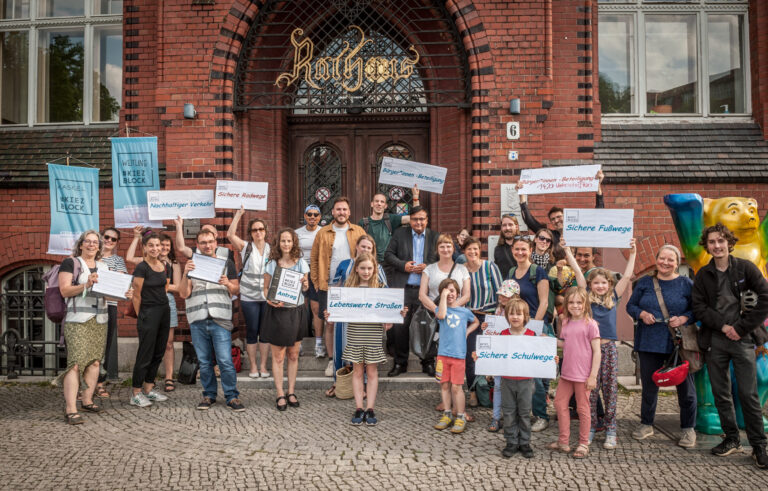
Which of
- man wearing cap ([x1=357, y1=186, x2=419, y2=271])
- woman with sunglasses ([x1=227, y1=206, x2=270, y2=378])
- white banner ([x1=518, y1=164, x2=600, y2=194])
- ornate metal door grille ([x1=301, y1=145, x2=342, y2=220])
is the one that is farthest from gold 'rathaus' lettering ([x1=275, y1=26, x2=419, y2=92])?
woman with sunglasses ([x1=227, y1=206, x2=270, y2=378])

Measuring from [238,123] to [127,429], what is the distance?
4597 mm

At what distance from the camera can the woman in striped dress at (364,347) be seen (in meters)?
5.94

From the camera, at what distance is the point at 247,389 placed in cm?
723

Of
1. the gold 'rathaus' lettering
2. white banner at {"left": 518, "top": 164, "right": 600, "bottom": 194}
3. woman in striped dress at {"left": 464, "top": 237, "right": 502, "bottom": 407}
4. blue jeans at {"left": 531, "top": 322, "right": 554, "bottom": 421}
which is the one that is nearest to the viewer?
blue jeans at {"left": 531, "top": 322, "right": 554, "bottom": 421}

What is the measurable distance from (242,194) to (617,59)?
6.04 meters

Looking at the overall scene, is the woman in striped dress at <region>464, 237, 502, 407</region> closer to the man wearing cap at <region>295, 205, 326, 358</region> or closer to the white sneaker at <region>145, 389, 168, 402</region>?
the man wearing cap at <region>295, 205, 326, 358</region>

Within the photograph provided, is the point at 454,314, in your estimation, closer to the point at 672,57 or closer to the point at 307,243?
the point at 307,243

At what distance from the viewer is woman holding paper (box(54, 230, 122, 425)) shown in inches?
239

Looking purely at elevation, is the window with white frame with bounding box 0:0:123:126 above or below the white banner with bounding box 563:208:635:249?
above

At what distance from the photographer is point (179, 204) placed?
24.8 ft

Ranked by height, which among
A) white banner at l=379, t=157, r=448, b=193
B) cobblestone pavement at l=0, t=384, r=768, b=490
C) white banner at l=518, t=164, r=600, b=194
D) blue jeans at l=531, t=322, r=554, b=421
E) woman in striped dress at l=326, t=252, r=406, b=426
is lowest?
cobblestone pavement at l=0, t=384, r=768, b=490

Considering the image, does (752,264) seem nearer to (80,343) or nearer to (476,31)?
(476,31)

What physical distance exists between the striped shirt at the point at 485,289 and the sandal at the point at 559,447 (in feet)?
4.84

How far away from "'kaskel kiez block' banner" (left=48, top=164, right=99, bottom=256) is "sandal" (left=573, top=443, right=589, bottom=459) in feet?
20.8
